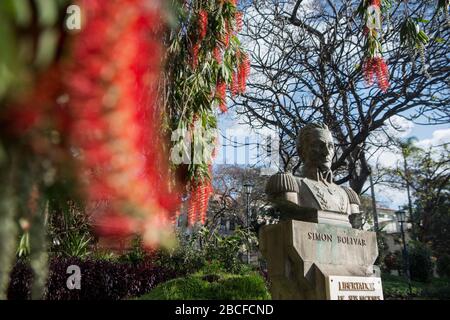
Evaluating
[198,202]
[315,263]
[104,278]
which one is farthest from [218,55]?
[104,278]

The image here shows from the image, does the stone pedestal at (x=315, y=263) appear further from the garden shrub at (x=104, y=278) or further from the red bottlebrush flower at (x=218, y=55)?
the garden shrub at (x=104, y=278)

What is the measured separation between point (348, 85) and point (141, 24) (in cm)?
949

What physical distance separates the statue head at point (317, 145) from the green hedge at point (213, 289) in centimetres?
276

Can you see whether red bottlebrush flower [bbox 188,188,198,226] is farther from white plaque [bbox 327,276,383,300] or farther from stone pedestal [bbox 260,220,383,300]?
white plaque [bbox 327,276,383,300]

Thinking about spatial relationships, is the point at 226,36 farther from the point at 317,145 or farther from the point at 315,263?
the point at 315,263

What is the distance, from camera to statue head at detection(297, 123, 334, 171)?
5105 millimetres

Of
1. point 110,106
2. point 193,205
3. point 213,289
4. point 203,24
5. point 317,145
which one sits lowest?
point 213,289

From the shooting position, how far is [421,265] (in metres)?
19.0

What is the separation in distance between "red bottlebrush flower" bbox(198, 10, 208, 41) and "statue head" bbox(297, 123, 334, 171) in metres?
1.66

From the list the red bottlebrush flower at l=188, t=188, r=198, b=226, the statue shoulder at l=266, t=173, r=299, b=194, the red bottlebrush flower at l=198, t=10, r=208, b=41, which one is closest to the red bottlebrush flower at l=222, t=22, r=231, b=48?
the red bottlebrush flower at l=198, t=10, r=208, b=41

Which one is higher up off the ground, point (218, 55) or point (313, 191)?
point (218, 55)

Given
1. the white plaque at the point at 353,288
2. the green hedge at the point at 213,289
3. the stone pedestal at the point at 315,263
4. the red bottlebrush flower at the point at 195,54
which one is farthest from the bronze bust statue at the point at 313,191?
the green hedge at the point at 213,289

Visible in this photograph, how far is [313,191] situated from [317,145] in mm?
577

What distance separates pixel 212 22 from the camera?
4.89 metres
